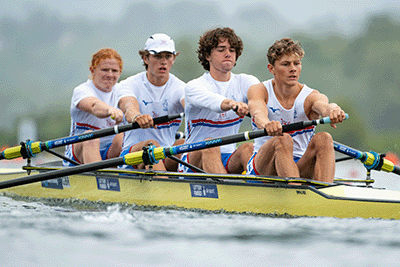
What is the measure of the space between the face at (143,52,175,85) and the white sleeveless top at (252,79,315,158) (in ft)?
4.69

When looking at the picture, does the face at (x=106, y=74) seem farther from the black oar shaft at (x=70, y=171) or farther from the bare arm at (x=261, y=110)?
the bare arm at (x=261, y=110)

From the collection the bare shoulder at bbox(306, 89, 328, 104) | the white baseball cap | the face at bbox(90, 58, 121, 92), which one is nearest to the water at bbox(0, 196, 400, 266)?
the bare shoulder at bbox(306, 89, 328, 104)

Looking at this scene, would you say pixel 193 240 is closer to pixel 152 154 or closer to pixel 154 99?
pixel 152 154

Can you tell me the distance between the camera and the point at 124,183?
566 centimetres

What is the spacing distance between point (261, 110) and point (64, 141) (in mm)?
2341

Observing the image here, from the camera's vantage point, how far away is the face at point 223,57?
5.54 meters

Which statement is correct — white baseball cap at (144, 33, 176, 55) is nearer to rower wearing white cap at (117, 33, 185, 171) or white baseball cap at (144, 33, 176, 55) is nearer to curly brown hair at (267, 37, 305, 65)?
rower wearing white cap at (117, 33, 185, 171)

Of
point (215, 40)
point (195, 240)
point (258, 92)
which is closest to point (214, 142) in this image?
point (258, 92)

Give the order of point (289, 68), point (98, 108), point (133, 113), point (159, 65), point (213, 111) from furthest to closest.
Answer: point (98, 108) → point (159, 65) → point (133, 113) → point (213, 111) → point (289, 68)

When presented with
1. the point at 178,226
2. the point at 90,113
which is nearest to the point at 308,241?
the point at 178,226

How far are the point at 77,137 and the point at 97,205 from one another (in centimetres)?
77

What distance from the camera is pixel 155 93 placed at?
20.2 ft

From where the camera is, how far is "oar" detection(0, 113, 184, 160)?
5.81 m

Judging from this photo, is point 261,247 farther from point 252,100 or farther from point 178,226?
point 252,100
